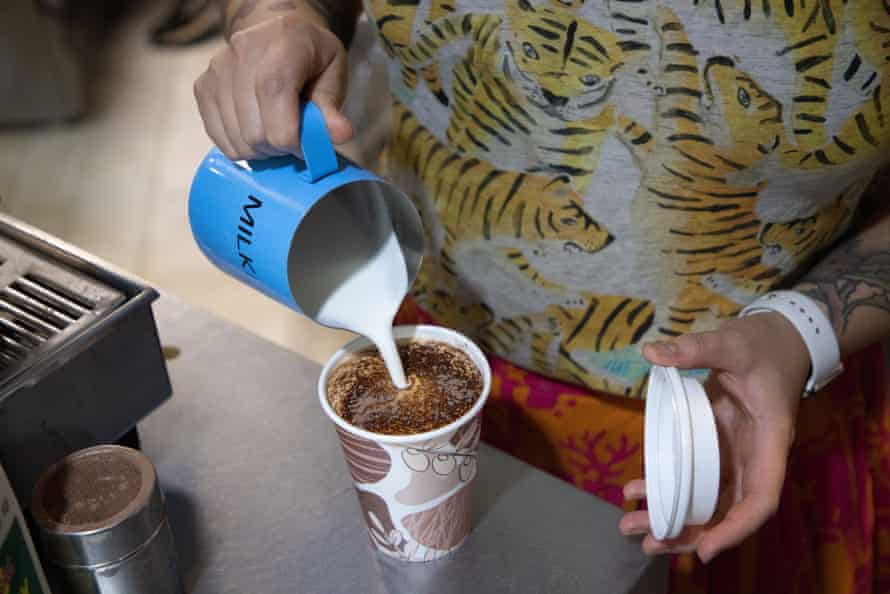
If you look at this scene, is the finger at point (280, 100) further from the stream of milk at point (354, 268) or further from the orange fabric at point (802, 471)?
the orange fabric at point (802, 471)

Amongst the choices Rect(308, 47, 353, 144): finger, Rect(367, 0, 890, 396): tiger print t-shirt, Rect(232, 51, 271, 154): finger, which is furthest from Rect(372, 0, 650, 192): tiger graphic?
Rect(232, 51, 271, 154): finger

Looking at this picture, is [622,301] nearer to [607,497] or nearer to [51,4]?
[607,497]

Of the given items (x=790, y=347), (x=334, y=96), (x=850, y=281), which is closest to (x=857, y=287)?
(x=850, y=281)

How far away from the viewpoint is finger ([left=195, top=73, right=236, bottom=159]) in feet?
2.52

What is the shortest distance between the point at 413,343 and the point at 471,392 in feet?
0.30

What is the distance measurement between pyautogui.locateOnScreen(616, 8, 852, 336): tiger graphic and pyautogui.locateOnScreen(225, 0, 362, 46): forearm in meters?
0.34

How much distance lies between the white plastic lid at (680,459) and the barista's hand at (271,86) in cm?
33

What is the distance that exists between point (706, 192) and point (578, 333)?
212mm

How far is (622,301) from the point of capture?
98 cm

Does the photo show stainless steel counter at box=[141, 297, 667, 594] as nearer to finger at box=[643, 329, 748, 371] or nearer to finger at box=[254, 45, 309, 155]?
finger at box=[643, 329, 748, 371]

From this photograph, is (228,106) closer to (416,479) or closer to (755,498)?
(416,479)

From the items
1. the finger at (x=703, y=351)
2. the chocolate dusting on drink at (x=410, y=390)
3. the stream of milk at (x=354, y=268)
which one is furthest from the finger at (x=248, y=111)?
the finger at (x=703, y=351)

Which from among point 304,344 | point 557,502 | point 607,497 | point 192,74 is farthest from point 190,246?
point 557,502

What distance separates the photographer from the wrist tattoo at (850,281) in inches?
36.3
